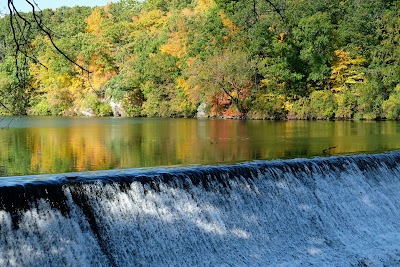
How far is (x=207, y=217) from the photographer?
7.73 m

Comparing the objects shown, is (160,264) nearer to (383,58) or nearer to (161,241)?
(161,241)

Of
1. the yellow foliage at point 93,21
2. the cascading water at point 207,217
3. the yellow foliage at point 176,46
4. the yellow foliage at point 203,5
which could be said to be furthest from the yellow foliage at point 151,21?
the cascading water at point 207,217

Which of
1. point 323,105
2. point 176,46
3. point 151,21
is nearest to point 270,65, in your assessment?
point 323,105

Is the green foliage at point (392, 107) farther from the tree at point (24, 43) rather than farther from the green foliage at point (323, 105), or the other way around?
the tree at point (24, 43)

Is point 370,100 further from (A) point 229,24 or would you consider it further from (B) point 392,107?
(A) point 229,24

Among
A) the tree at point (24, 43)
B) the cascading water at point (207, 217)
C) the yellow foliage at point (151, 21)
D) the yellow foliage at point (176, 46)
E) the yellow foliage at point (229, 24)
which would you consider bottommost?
the cascading water at point (207, 217)

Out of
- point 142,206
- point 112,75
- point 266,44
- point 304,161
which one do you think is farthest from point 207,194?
point 112,75

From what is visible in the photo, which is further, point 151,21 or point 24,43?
point 151,21

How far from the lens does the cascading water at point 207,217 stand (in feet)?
20.4

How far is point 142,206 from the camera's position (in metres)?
7.22

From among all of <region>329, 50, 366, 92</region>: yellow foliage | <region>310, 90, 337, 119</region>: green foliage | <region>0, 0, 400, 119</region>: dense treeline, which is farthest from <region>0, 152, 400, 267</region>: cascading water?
<region>329, 50, 366, 92</region>: yellow foliage

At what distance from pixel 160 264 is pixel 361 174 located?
5.30 meters

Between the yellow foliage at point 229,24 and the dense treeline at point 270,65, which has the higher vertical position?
the yellow foliage at point 229,24

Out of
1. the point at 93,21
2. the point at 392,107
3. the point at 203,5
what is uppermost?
the point at 203,5
